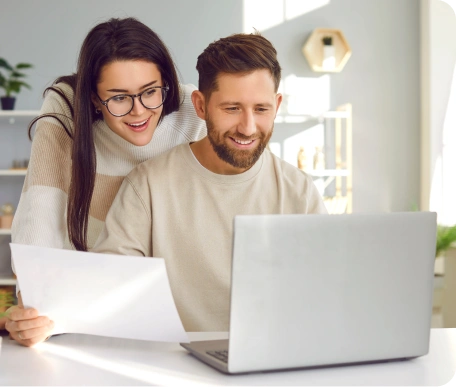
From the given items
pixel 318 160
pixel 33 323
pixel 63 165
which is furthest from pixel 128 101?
pixel 318 160

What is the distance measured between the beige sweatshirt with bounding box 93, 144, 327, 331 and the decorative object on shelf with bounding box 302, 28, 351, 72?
3409mm

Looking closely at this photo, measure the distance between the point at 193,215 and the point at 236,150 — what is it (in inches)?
8.1

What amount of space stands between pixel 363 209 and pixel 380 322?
4.21m

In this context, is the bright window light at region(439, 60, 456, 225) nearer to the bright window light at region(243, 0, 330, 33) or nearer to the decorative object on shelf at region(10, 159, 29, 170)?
the bright window light at region(243, 0, 330, 33)

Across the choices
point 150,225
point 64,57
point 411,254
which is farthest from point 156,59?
point 64,57

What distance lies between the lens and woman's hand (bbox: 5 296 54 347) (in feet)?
3.95

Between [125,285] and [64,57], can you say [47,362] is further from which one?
[64,57]

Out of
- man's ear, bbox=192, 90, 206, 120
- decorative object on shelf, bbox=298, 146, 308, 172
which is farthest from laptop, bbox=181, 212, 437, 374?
decorative object on shelf, bbox=298, 146, 308, 172

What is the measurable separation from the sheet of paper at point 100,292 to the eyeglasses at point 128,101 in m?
0.68

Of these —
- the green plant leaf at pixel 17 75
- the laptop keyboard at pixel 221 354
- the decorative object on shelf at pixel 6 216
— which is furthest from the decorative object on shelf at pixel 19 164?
the laptop keyboard at pixel 221 354

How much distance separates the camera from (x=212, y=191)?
1.72 meters

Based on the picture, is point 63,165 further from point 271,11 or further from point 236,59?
point 271,11

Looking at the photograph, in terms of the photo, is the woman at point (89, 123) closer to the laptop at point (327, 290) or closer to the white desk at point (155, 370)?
the white desk at point (155, 370)

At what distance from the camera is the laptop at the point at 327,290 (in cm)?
100
